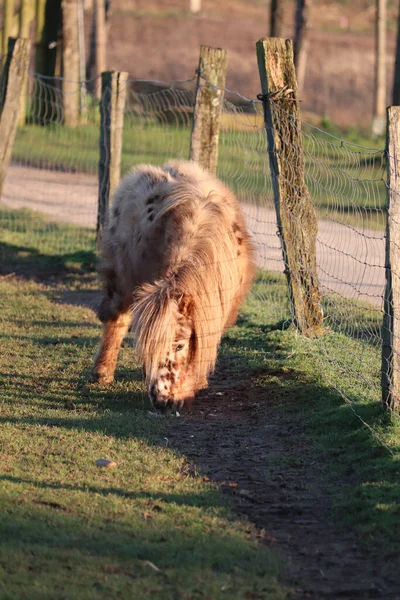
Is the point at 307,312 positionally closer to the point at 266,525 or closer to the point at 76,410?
the point at 76,410

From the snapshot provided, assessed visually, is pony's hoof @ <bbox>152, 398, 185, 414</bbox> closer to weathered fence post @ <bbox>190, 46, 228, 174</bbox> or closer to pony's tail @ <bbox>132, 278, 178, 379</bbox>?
pony's tail @ <bbox>132, 278, 178, 379</bbox>

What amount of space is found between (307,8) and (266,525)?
19494 millimetres

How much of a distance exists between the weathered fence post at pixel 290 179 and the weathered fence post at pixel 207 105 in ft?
5.31

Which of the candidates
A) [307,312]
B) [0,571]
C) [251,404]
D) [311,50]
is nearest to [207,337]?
[251,404]

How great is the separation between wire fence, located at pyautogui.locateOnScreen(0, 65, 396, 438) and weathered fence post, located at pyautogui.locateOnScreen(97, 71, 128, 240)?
647mm

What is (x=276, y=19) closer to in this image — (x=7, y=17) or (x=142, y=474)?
(x=7, y=17)

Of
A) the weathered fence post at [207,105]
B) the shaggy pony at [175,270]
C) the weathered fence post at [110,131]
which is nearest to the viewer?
the shaggy pony at [175,270]

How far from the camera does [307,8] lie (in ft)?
72.0

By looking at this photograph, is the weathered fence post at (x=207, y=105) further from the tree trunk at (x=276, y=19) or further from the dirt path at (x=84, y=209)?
the tree trunk at (x=276, y=19)

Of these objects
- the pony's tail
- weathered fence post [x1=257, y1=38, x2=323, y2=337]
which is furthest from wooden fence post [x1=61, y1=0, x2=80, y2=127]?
the pony's tail

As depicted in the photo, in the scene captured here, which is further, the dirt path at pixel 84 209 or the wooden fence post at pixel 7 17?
the wooden fence post at pixel 7 17

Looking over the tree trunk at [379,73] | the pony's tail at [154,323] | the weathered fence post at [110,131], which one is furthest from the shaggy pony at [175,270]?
the tree trunk at [379,73]

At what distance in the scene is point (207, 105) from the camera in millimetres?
8906

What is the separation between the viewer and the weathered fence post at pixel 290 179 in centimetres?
722
